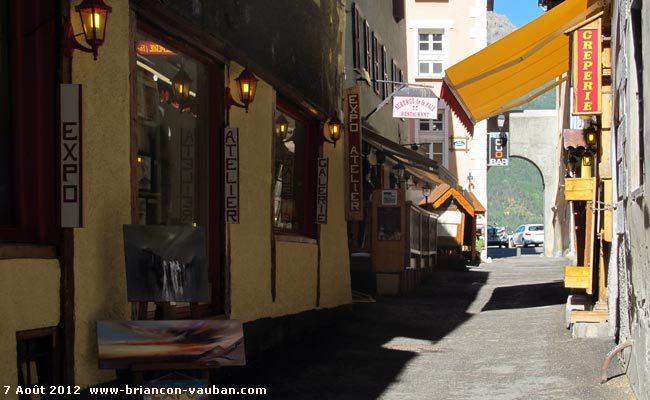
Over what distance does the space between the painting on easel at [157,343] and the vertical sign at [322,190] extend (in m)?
7.70

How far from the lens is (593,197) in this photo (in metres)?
12.7

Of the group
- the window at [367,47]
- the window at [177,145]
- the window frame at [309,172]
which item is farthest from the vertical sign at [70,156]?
the window at [367,47]

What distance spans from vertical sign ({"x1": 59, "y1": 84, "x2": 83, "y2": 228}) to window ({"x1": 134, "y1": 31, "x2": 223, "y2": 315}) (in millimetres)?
1196

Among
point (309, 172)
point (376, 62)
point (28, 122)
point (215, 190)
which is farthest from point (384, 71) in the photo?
point (28, 122)

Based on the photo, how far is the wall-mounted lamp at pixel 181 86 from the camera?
9.07m

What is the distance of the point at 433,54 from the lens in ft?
136

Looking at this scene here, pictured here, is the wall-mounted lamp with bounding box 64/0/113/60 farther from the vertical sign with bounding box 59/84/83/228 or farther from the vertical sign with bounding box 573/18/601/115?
the vertical sign with bounding box 573/18/601/115

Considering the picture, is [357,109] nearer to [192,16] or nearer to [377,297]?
[377,297]

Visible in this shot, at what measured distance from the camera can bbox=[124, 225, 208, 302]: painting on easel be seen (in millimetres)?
6809

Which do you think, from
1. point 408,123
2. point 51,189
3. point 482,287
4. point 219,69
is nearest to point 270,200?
point 219,69

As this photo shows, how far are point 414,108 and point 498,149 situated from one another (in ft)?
70.7

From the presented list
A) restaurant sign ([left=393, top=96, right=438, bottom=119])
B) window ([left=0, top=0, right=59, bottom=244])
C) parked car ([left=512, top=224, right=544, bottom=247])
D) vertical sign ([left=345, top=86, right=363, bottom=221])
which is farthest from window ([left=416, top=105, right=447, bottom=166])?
window ([left=0, top=0, right=59, bottom=244])

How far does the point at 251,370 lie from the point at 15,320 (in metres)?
4.27

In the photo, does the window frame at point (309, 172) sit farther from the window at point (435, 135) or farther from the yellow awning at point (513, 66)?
the window at point (435, 135)
